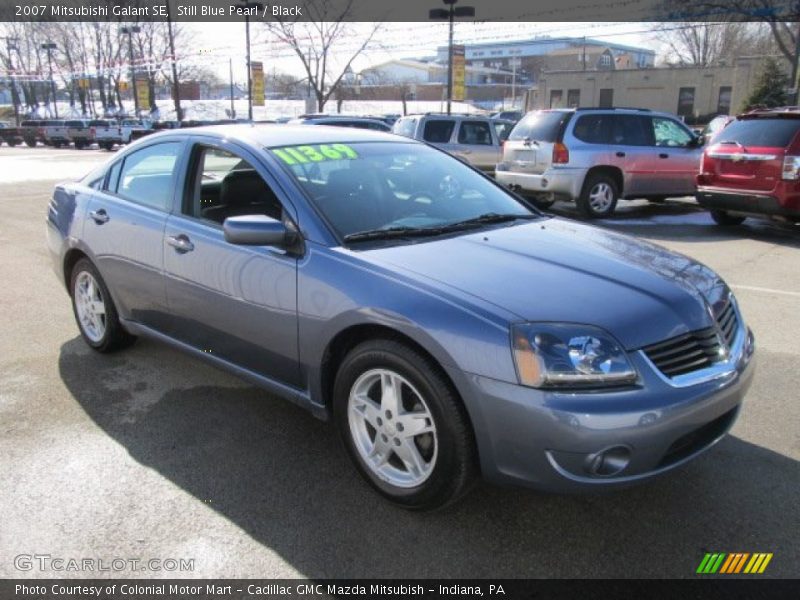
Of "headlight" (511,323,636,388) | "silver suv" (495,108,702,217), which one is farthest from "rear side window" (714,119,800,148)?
"headlight" (511,323,636,388)

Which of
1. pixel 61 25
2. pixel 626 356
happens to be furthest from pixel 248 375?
pixel 61 25

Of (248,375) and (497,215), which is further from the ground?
(497,215)

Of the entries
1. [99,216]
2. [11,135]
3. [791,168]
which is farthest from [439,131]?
[11,135]

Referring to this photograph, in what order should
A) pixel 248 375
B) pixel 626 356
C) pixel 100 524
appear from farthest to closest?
1. pixel 248 375
2. pixel 100 524
3. pixel 626 356

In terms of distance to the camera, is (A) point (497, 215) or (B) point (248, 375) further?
(A) point (497, 215)

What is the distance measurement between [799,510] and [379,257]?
211 cm

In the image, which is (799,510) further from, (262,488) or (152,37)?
(152,37)

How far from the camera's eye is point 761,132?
908cm

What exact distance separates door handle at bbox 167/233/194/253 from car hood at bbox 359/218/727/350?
120cm

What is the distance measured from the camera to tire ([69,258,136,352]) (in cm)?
449

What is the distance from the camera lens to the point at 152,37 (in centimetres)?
5500

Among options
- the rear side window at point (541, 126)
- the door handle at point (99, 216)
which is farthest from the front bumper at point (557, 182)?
the door handle at point (99, 216)

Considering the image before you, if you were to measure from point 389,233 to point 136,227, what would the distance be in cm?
176

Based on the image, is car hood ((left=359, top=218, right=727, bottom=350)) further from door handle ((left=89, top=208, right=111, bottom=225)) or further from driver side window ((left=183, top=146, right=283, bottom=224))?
door handle ((left=89, top=208, right=111, bottom=225))
